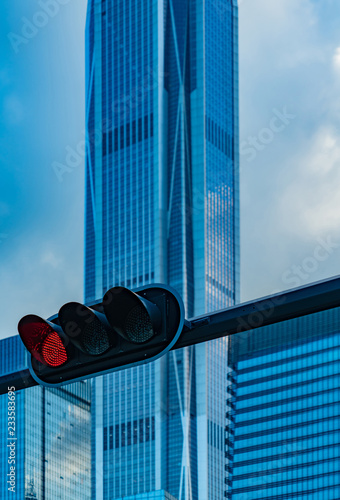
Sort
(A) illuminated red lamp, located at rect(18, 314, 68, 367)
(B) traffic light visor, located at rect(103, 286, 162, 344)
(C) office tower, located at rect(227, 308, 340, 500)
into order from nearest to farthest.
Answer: (B) traffic light visor, located at rect(103, 286, 162, 344)
(A) illuminated red lamp, located at rect(18, 314, 68, 367)
(C) office tower, located at rect(227, 308, 340, 500)

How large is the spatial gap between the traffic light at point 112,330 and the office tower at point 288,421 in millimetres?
171875

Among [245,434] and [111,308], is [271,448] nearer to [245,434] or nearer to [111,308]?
[245,434]

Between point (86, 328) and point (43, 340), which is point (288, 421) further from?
point (86, 328)

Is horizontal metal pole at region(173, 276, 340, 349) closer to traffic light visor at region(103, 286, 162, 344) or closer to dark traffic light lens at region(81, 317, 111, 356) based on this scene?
traffic light visor at region(103, 286, 162, 344)

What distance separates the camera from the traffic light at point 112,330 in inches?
360

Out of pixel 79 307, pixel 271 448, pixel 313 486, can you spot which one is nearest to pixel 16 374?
pixel 79 307

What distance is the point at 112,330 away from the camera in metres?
9.32

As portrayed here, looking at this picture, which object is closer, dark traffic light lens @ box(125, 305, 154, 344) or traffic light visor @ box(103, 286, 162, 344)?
traffic light visor @ box(103, 286, 162, 344)

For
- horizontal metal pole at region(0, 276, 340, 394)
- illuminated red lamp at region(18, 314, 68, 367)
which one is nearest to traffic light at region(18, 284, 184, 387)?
illuminated red lamp at region(18, 314, 68, 367)

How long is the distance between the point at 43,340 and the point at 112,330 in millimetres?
837

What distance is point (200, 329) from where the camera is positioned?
9.62 meters

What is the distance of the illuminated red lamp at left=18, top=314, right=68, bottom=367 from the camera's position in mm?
9664

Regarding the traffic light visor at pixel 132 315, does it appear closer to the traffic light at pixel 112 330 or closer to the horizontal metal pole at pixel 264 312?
the traffic light at pixel 112 330

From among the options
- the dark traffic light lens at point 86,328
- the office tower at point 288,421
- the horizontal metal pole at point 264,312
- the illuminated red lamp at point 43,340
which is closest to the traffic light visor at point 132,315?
the dark traffic light lens at point 86,328
